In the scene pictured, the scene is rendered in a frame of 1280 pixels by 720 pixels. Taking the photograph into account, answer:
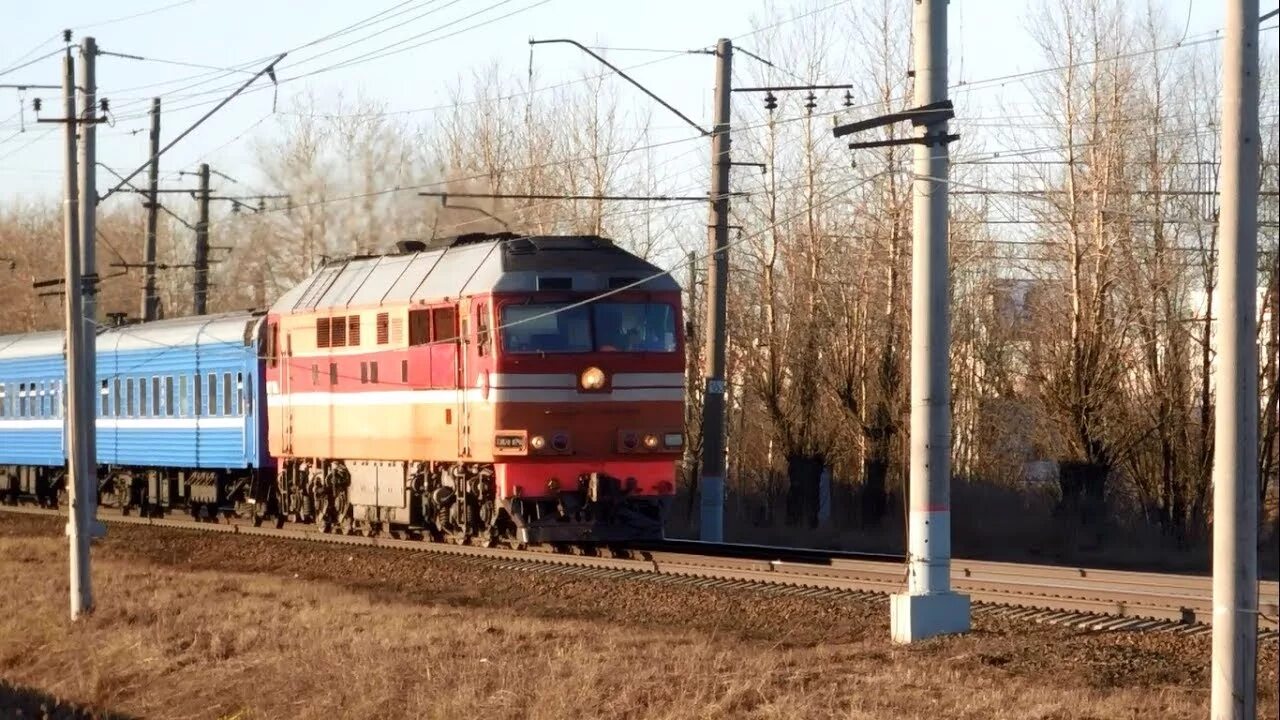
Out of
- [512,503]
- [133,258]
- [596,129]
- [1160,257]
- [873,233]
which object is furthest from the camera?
[133,258]

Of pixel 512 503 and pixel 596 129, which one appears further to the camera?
pixel 596 129

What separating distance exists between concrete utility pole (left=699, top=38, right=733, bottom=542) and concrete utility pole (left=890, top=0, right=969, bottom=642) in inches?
466

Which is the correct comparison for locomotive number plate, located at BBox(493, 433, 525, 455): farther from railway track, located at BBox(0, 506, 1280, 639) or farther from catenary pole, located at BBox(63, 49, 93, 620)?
catenary pole, located at BBox(63, 49, 93, 620)

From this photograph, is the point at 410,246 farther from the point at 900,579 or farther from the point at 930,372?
the point at 930,372

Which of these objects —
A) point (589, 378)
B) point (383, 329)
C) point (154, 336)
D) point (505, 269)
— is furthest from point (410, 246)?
point (154, 336)

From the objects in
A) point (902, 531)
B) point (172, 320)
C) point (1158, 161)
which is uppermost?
point (1158, 161)

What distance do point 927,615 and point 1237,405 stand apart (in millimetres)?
5693

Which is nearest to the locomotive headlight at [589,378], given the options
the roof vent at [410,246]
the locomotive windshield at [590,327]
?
the locomotive windshield at [590,327]

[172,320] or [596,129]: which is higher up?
[596,129]

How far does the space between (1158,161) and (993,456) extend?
1122 centimetres

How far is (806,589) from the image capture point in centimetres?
1809

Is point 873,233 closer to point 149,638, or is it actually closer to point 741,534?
point 741,534

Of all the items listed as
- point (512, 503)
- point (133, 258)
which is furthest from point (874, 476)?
point (133, 258)

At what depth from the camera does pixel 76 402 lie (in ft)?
65.4
